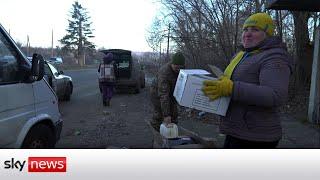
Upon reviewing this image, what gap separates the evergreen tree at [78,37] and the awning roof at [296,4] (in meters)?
65.7

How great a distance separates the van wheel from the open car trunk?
15.2 m

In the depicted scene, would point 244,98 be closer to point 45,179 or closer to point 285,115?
point 45,179

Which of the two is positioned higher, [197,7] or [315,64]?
[197,7]

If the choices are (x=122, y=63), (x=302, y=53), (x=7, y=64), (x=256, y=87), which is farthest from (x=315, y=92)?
(x=122, y=63)

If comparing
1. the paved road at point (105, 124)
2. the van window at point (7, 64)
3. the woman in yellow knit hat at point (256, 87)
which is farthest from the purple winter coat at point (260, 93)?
the paved road at point (105, 124)

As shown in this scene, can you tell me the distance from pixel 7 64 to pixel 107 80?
1095 cm

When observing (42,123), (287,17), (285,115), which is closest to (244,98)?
(42,123)

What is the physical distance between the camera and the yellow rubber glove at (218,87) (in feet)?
11.6

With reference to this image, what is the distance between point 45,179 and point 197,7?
54.3 feet

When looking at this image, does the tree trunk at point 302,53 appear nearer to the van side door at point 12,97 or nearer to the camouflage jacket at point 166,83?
the camouflage jacket at point 166,83

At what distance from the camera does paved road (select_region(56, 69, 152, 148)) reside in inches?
360

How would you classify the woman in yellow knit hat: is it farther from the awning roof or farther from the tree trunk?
the tree trunk

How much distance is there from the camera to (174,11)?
21.2 metres

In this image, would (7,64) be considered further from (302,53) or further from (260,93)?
(302,53)
